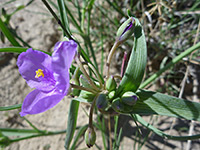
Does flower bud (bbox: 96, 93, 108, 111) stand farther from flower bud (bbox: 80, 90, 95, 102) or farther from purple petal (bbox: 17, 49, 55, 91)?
purple petal (bbox: 17, 49, 55, 91)

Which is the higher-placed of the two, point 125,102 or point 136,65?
point 136,65

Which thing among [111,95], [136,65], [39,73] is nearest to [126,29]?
[136,65]

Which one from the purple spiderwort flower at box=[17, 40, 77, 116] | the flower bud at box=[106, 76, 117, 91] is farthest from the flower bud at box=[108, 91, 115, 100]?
the purple spiderwort flower at box=[17, 40, 77, 116]

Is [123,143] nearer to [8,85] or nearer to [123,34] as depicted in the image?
[123,34]

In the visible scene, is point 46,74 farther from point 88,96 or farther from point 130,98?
point 130,98

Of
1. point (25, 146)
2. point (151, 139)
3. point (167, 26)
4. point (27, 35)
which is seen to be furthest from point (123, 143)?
point (27, 35)

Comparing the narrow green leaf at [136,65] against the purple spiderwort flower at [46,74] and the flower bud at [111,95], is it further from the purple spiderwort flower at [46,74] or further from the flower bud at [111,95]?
the purple spiderwort flower at [46,74]

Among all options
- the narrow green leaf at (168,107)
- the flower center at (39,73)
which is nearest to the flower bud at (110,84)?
the narrow green leaf at (168,107)
